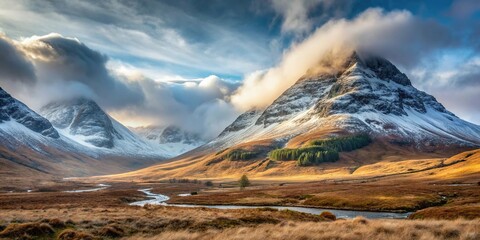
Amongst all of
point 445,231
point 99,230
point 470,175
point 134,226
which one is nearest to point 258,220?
point 134,226

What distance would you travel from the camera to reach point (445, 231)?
23.6 meters

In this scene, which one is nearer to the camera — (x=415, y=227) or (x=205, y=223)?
(x=415, y=227)

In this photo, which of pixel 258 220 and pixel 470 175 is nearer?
pixel 258 220

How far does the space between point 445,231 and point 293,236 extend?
33.8 feet

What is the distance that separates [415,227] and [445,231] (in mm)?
2502

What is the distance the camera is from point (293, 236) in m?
21.4

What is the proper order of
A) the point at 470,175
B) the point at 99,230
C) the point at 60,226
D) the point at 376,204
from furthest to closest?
1. the point at 470,175
2. the point at 376,204
3. the point at 60,226
4. the point at 99,230

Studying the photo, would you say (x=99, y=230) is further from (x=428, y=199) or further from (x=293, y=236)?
(x=428, y=199)

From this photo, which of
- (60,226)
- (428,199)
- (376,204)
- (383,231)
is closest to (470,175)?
(428,199)

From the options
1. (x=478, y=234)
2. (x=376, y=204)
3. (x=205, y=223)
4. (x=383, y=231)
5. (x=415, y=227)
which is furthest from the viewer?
(x=376, y=204)

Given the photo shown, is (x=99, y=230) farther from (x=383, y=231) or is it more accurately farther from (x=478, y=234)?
(x=478, y=234)

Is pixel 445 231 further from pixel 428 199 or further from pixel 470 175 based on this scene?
pixel 470 175

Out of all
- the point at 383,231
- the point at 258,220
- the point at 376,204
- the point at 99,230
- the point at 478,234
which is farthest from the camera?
the point at 376,204

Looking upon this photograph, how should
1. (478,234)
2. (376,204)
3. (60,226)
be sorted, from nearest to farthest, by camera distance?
(478,234)
(60,226)
(376,204)
